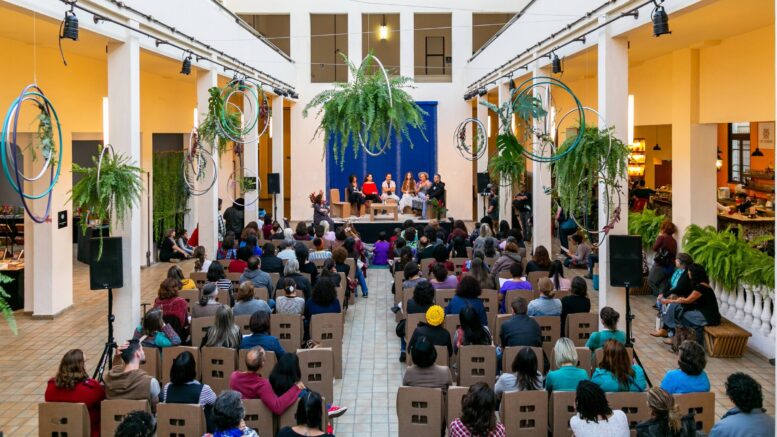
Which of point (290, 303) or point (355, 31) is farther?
point (355, 31)

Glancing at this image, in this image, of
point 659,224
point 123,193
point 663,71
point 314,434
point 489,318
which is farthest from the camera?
point 663,71

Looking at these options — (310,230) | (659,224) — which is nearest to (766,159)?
(659,224)

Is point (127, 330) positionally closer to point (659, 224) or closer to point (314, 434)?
point (314, 434)

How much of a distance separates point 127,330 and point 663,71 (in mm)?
11206

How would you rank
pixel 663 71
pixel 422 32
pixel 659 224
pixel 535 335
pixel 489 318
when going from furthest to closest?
1. pixel 422 32
2. pixel 663 71
3. pixel 659 224
4. pixel 489 318
5. pixel 535 335

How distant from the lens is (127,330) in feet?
36.1

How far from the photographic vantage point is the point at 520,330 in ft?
27.4

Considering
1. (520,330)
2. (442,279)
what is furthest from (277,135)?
(520,330)

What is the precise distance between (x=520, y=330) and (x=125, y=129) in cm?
590

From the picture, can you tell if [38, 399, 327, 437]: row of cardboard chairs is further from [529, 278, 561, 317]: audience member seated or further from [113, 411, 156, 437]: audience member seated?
[529, 278, 561, 317]: audience member seated

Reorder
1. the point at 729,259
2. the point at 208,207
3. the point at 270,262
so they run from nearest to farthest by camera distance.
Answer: the point at 729,259 → the point at 270,262 → the point at 208,207

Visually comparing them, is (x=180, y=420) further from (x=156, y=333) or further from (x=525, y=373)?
(x=525, y=373)

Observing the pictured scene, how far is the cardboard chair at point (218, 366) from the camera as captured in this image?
7.77 metres

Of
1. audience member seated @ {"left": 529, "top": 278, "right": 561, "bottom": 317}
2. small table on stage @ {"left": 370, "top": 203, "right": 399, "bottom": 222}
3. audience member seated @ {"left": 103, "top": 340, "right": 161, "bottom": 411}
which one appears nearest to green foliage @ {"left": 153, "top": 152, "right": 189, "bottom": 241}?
small table on stage @ {"left": 370, "top": 203, "right": 399, "bottom": 222}
